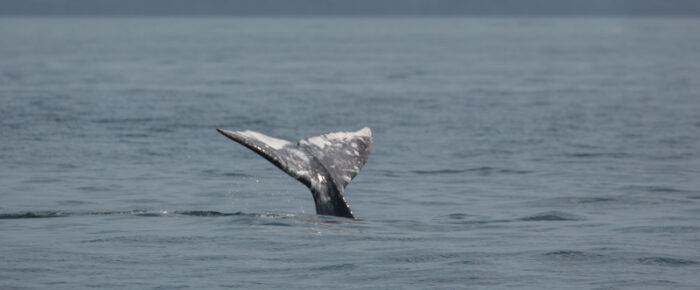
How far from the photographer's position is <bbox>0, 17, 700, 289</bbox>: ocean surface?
9523 millimetres

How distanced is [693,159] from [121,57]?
34518mm

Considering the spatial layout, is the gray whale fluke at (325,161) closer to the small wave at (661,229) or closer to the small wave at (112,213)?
the small wave at (112,213)

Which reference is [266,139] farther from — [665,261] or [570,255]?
[665,261]

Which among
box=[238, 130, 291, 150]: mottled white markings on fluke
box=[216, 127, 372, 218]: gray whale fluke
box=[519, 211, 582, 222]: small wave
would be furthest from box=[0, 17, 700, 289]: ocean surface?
box=[238, 130, 291, 150]: mottled white markings on fluke

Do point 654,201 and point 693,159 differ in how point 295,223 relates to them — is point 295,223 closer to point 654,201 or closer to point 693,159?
point 654,201

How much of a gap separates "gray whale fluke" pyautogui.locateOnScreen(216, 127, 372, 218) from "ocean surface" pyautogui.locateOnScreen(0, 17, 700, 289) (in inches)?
12.5

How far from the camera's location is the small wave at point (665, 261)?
32.0 feet

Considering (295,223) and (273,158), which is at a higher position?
(273,158)

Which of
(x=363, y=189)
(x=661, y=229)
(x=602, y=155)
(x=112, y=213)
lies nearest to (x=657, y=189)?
(x=661, y=229)

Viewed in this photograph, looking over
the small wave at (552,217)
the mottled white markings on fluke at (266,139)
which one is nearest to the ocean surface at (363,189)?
the small wave at (552,217)

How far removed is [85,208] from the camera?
42.1 feet

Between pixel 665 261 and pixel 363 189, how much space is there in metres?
5.52

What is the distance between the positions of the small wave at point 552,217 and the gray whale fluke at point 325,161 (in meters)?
2.05

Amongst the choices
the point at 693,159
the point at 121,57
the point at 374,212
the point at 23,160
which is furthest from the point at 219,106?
the point at 121,57
